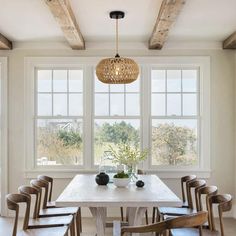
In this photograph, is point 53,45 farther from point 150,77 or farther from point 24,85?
point 150,77

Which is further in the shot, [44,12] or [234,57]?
[234,57]

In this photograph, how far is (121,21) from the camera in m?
4.77

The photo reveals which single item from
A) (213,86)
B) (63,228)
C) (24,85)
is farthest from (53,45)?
(63,228)

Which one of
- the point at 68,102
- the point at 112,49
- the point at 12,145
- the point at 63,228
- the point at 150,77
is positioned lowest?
the point at 63,228

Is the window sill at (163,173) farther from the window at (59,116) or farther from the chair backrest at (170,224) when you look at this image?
the chair backrest at (170,224)

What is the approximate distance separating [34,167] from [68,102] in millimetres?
1117

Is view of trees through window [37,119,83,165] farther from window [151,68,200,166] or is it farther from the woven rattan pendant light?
the woven rattan pendant light

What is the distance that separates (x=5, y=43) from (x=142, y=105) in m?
2.19

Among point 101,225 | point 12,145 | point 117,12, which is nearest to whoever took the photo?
point 101,225

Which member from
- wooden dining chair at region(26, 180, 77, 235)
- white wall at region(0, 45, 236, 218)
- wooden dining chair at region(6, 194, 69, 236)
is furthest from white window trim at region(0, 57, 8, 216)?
wooden dining chair at region(6, 194, 69, 236)

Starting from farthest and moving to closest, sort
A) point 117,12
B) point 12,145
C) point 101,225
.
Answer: point 12,145
point 117,12
point 101,225

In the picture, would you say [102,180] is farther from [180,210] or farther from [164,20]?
[164,20]

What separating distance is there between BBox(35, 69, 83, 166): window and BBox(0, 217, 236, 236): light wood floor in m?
0.97

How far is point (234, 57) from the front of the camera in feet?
19.3
